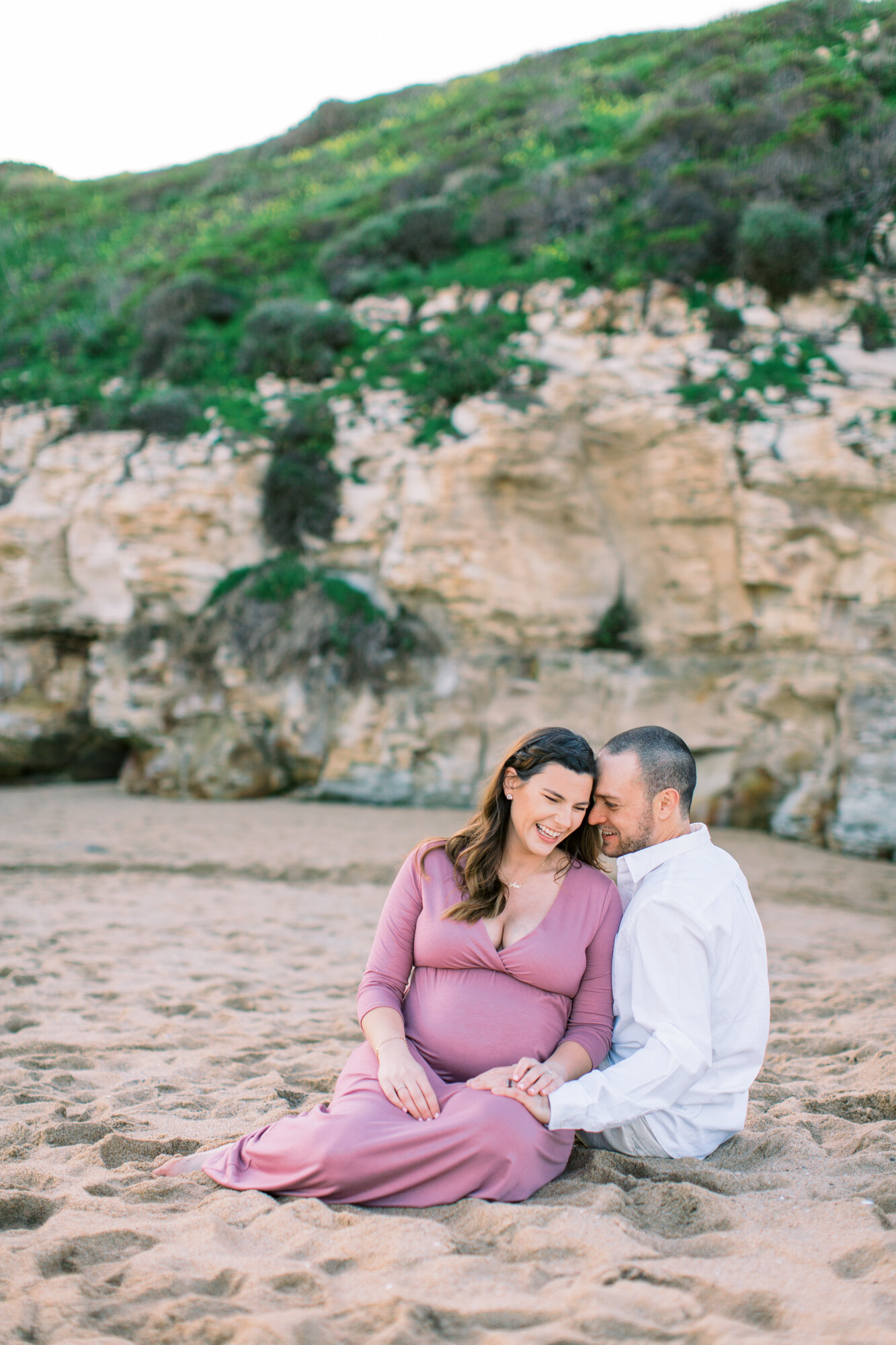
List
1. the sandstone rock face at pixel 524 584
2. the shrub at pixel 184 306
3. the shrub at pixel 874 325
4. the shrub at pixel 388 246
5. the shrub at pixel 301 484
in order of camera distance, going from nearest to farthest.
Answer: the sandstone rock face at pixel 524 584 < the shrub at pixel 874 325 < the shrub at pixel 301 484 < the shrub at pixel 388 246 < the shrub at pixel 184 306

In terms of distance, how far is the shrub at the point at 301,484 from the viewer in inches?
472

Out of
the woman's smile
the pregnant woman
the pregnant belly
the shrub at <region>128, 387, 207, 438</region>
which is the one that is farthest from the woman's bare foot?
the shrub at <region>128, 387, 207, 438</region>

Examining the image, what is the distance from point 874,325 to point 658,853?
1055 centimetres

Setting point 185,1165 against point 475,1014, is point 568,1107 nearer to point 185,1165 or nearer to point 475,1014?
point 475,1014

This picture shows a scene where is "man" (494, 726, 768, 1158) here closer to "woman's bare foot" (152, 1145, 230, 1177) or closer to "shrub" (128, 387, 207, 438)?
"woman's bare foot" (152, 1145, 230, 1177)

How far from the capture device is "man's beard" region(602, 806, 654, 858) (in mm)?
2713

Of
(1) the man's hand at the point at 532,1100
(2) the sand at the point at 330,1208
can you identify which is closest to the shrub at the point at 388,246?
(2) the sand at the point at 330,1208

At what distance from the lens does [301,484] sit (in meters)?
11.9

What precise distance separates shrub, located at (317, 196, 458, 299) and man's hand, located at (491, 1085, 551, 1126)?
14.1 metres

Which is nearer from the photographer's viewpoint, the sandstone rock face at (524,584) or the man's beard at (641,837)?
the man's beard at (641,837)

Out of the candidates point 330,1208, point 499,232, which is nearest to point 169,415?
point 499,232

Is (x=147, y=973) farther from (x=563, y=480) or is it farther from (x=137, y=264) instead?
(x=137, y=264)

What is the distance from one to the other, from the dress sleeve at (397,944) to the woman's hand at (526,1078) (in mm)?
409

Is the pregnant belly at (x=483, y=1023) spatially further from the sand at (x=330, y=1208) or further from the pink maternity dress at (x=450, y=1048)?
the sand at (x=330, y=1208)
